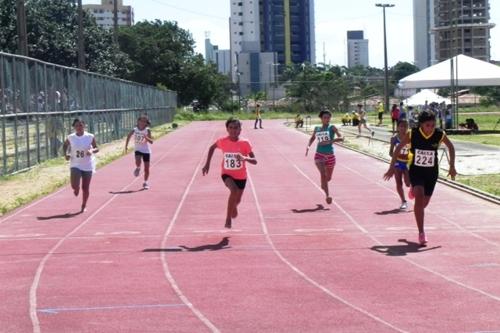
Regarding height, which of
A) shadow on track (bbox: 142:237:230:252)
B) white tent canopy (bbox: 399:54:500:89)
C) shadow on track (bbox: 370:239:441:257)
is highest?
white tent canopy (bbox: 399:54:500:89)

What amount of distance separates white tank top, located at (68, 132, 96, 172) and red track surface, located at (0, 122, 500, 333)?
860 millimetres

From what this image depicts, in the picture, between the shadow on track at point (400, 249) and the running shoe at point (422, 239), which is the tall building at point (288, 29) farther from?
the shadow on track at point (400, 249)

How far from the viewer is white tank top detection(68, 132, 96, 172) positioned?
16047 millimetres

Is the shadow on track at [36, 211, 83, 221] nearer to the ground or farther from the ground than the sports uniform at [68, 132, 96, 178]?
nearer to the ground

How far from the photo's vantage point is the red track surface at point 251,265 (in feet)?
24.6

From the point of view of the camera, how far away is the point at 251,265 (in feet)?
33.5

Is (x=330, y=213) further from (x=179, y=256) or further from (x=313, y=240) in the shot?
(x=179, y=256)

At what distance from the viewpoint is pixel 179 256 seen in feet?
35.9

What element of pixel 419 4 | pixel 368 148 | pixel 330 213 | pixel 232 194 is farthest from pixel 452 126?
pixel 419 4

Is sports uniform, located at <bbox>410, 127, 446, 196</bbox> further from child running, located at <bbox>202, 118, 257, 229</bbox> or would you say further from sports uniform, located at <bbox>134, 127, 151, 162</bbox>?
sports uniform, located at <bbox>134, 127, 151, 162</bbox>

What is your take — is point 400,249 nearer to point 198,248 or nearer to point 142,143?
point 198,248

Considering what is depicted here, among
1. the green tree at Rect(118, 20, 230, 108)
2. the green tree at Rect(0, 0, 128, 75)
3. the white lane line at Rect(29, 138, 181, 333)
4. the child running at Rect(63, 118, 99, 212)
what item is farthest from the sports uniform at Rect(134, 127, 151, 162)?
the green tree at Rect(118, 20, 230, 108)

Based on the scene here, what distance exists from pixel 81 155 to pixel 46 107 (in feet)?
49.4

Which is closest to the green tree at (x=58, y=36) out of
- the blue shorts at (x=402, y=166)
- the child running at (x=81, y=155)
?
the child running at (x=81, y=155)
